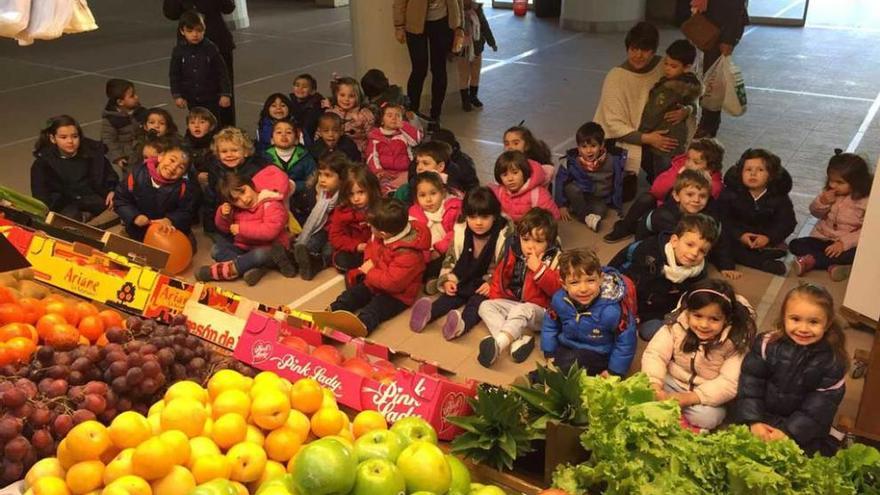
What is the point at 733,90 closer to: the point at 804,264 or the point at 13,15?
the point at 804,264

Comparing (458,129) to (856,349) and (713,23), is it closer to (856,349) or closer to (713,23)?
(713,23)

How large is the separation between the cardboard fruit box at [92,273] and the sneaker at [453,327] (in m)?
1.86

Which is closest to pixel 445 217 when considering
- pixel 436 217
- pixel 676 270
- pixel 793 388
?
pixel 436 217

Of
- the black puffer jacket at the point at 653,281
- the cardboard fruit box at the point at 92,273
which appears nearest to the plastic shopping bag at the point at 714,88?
the black puffer jacket at the point at 653,281

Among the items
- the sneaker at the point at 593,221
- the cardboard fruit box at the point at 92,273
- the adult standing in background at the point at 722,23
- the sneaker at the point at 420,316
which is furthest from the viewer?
the adult standing in background at the point at 722,23

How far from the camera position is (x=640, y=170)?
7180 mm

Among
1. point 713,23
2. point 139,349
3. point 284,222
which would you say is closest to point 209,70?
point 284,222

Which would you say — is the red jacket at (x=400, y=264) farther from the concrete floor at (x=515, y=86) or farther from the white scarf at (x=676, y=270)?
the white scarf at (x=676, y=270)

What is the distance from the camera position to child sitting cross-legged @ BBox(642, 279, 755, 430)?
→ 3.80 m

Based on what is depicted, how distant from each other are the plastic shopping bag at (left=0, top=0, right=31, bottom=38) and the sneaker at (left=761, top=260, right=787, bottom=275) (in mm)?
4585

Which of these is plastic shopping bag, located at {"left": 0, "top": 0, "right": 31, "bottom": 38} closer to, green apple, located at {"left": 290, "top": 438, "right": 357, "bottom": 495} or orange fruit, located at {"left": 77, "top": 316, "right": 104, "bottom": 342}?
orange fruit, located at {"left": 77, "top": 316, "right": 104, "bottom": 342}

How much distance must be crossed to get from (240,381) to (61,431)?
56 centimetres

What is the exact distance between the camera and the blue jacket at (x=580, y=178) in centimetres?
638

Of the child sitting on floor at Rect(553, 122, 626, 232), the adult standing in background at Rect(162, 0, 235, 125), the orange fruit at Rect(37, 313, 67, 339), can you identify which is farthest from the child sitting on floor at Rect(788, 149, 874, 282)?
the adult standing in background at Rect(162, 0, 235, 125)
